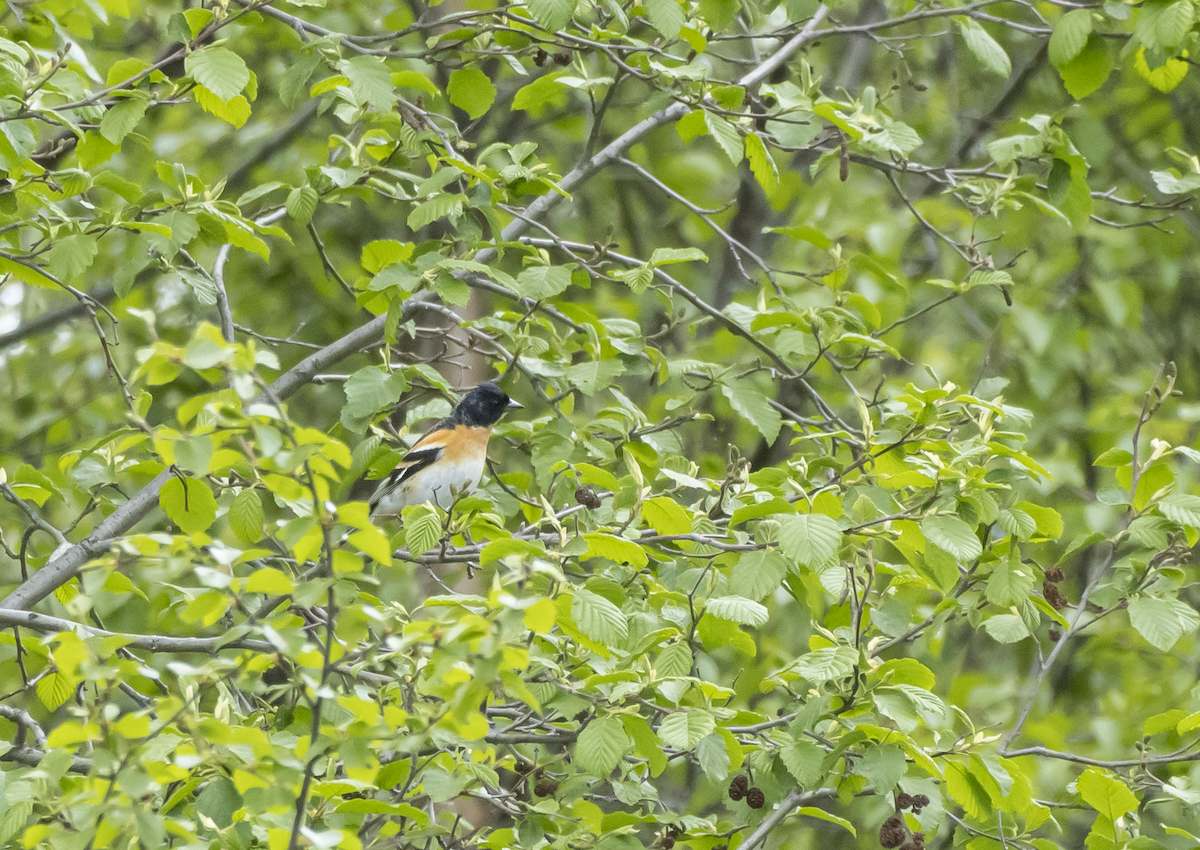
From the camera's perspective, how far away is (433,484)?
8.28 meters

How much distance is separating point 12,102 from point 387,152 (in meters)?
1.80

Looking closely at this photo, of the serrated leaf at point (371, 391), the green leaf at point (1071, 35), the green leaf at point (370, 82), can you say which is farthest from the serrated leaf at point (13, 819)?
the green leaf at point (1071, 35)

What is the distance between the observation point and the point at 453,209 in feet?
16.9

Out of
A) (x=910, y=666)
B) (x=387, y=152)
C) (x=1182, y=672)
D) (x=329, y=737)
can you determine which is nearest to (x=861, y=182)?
(x=1182, y=672)

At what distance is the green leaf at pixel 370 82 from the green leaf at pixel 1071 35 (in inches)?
121

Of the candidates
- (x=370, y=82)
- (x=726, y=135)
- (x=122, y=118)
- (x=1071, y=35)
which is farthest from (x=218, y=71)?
(x=1071, y=35)

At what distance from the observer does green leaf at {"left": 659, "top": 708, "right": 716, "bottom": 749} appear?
12.7 feet

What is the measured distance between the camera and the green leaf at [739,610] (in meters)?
3.96

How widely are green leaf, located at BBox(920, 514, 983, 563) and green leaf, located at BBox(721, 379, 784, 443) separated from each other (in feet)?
4.82

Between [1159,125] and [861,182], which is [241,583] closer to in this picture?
[861,182]

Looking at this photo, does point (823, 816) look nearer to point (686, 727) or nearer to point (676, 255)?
point (686, 727)

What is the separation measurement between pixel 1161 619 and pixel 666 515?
191 centimetres

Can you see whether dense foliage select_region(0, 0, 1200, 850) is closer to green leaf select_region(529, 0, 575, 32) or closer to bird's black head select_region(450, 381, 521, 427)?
green leaf select_region(529, 0, 575, 32)

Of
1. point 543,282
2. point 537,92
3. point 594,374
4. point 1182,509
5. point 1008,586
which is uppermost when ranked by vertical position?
point 537,92
